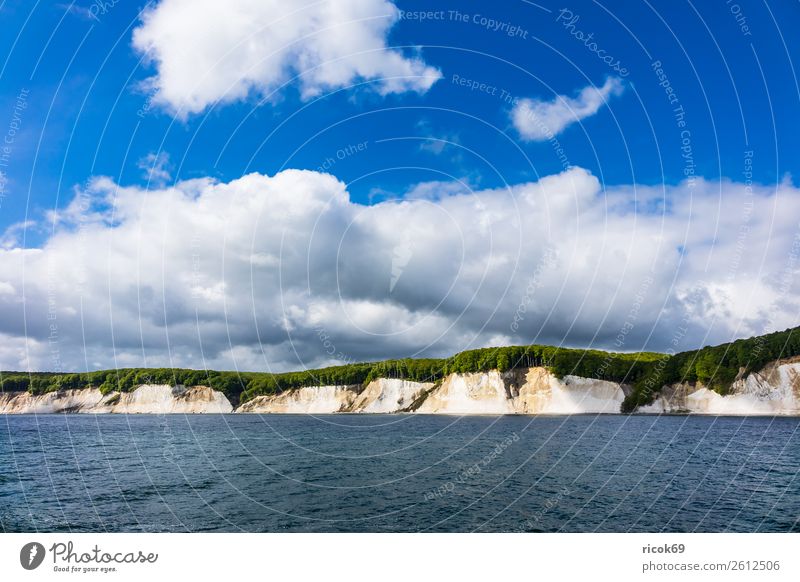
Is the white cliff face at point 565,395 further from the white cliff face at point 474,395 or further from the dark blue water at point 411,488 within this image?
the dark blue water at point 411,488

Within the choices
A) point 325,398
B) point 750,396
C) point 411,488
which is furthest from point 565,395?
point 411,488

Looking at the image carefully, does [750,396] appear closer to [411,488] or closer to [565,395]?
[565,395]

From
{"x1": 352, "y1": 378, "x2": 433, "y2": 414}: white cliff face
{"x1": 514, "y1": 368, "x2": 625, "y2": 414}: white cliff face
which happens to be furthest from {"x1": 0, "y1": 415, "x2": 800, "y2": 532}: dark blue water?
{"x1": 352, "y1": 378, "x2": 433, "y2": 414}: white cliff face
